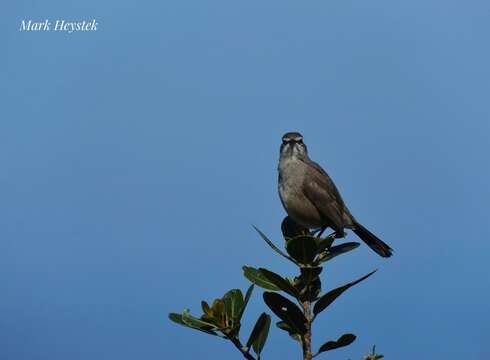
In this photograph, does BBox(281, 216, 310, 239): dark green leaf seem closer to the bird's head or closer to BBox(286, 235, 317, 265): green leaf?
BBox(286, 235, 317, 265): green leaf

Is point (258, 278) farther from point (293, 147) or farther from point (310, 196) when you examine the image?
point (293, 147)

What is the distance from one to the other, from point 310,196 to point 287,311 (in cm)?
452

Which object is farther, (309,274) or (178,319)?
(309,274)

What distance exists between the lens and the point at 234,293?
288 centimetres

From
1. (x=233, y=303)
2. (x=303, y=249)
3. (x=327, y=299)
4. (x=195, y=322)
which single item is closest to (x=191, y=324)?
(x=195, y=322)

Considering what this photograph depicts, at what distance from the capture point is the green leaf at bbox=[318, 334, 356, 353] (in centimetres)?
271

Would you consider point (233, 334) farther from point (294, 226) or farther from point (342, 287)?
point (294, 226)

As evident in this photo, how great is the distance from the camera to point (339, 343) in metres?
2.72

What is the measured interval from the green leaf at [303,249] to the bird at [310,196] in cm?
345

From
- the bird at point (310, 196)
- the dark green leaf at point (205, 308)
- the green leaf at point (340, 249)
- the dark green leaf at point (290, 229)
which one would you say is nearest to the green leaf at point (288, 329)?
the dark green leaf at point (205, 308)

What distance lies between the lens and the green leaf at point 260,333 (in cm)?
274

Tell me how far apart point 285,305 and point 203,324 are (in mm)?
375

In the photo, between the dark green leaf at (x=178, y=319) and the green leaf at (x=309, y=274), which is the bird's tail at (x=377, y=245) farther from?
the dark green leaf at (x=178, y=319)

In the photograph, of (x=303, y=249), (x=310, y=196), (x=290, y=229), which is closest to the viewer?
(x=303, y=249)
